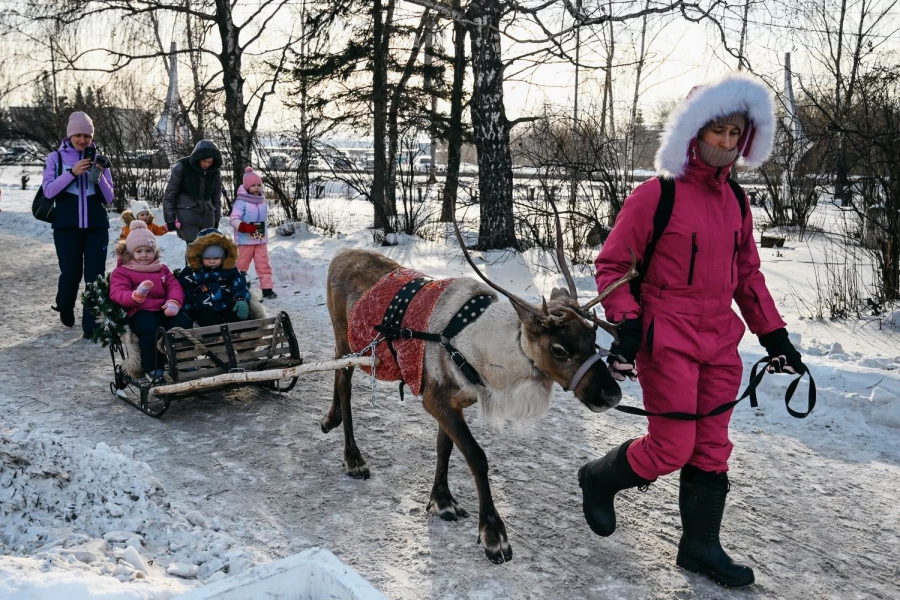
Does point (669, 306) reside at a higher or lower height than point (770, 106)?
lower

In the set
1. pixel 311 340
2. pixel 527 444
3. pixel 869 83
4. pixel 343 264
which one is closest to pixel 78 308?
pixel 311 340

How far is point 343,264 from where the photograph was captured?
5105 mm

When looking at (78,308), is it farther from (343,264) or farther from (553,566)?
(553,566)

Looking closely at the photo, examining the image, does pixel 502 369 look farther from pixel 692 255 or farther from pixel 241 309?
pixel 241 309

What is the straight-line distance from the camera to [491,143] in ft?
37.2

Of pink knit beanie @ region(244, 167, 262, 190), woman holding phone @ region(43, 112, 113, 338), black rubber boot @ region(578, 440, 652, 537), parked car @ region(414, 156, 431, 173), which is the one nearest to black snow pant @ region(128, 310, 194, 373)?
woman holding phone @ region(43, 112, 113, 338)

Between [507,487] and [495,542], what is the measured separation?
815 millimetres

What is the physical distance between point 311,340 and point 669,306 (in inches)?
192

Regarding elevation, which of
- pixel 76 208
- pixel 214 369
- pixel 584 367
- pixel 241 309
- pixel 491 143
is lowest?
pixel 214 369

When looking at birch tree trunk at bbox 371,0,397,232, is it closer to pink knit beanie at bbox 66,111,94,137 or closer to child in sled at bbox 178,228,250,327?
pink knit beanie at bbox 66,111,94,137

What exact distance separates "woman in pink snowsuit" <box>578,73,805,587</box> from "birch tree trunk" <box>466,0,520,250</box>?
286 inches

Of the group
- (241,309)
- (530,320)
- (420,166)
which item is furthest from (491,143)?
(420,166)

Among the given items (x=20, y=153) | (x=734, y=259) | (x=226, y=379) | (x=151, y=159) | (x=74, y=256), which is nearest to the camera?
(x=734, y=259)

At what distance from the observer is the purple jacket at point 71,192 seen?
7.46m
